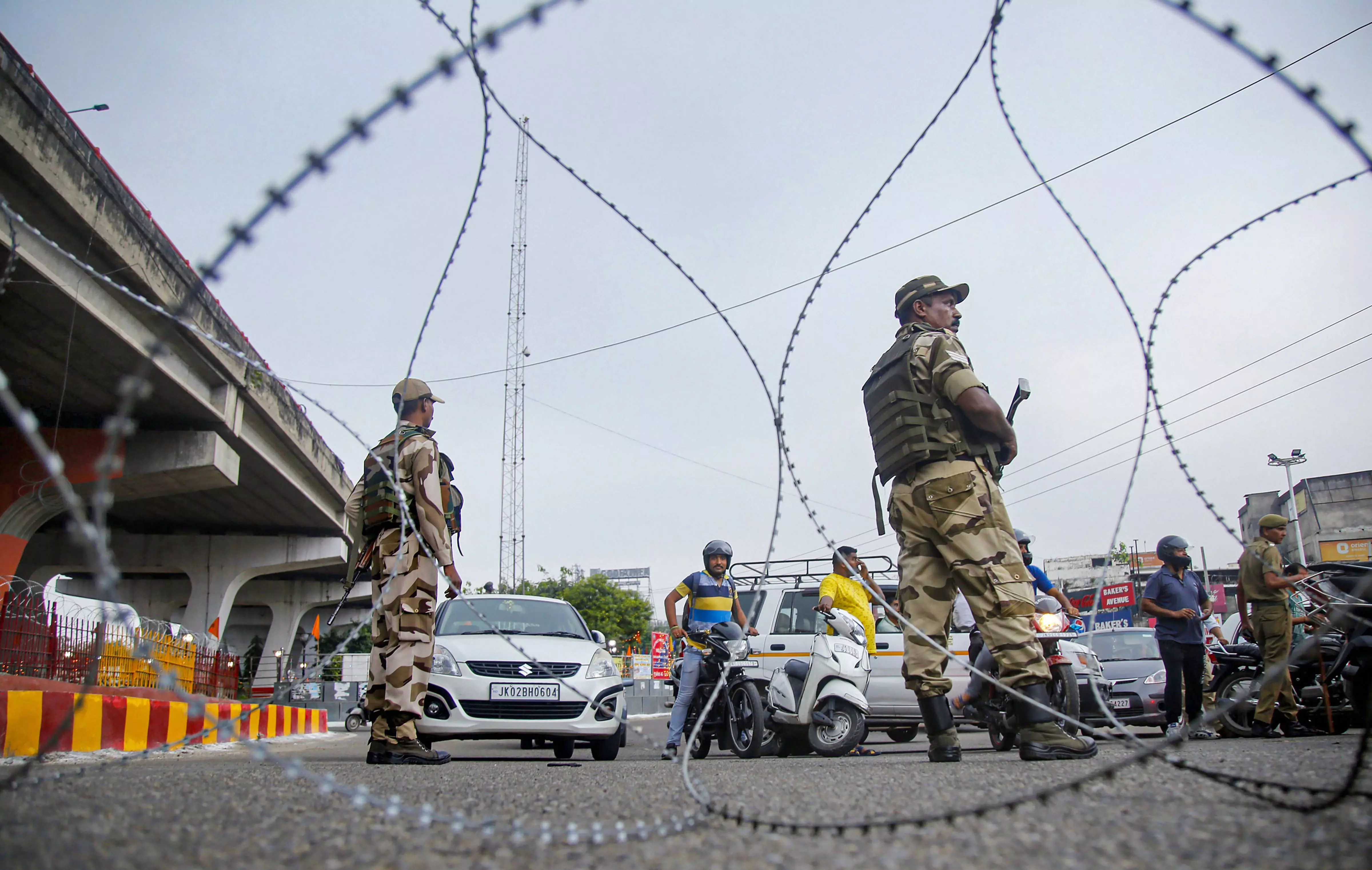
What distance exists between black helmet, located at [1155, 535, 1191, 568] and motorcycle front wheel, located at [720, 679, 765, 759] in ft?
11.0

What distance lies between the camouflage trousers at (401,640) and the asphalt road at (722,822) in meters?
1.02

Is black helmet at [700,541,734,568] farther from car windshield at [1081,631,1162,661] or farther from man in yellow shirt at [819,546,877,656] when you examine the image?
car windshield at [1081,631,1162,661]

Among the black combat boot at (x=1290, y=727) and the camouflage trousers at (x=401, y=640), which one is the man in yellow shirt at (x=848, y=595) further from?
the camouflage trousers at (x=401, y=640)

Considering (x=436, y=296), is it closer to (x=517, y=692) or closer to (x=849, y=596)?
(x=517, y=692)

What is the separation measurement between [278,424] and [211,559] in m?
11.6

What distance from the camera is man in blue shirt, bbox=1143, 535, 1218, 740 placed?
6.96 meters

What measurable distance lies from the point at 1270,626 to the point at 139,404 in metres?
15.2

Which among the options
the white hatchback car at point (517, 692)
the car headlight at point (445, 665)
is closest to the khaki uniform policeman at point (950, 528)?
the white hatchback car at point (517, 692)

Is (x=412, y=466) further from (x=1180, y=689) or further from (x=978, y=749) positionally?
(x=1180, y=689)

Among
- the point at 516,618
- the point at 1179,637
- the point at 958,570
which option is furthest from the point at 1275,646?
the point at 516,618

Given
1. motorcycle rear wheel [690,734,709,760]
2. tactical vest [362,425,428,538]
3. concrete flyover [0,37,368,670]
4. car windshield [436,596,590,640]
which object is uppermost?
concrete flyover [0,37,368,670]

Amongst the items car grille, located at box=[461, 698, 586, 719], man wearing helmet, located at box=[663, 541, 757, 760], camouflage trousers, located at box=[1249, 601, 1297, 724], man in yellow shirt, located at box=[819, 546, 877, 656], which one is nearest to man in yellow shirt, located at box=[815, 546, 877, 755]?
man in yellow shirt, located at box=[819, 546, 877, 656]

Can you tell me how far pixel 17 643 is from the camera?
9.31 m

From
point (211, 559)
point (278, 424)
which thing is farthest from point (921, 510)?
point (211, 559)
